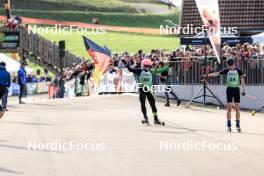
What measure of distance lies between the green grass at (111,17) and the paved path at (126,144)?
7148 cm

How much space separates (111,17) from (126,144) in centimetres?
8504

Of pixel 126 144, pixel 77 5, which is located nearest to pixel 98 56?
pixel 126 144

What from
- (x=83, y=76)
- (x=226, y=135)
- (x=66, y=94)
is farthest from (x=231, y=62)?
(x=66, y=94)

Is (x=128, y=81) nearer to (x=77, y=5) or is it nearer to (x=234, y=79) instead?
(x=234, y=79)

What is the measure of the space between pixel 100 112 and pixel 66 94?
15.2 m

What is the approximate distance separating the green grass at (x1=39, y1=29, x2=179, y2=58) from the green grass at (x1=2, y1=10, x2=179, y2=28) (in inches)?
409

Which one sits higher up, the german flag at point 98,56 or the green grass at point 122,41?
the green grass at point 122,41

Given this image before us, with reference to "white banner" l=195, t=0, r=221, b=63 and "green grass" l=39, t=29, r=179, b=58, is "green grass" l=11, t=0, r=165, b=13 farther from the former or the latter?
"white banner" l=195, t=0, r=221, b=63

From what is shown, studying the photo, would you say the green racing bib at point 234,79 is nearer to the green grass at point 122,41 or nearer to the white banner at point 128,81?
the white banner at point 128,81

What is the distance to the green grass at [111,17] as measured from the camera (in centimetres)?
9650

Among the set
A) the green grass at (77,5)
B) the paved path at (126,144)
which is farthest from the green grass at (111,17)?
the paved path at (126,144)

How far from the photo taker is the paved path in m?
12.3

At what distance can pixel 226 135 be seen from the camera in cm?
1784

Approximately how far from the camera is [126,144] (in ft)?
51.9
